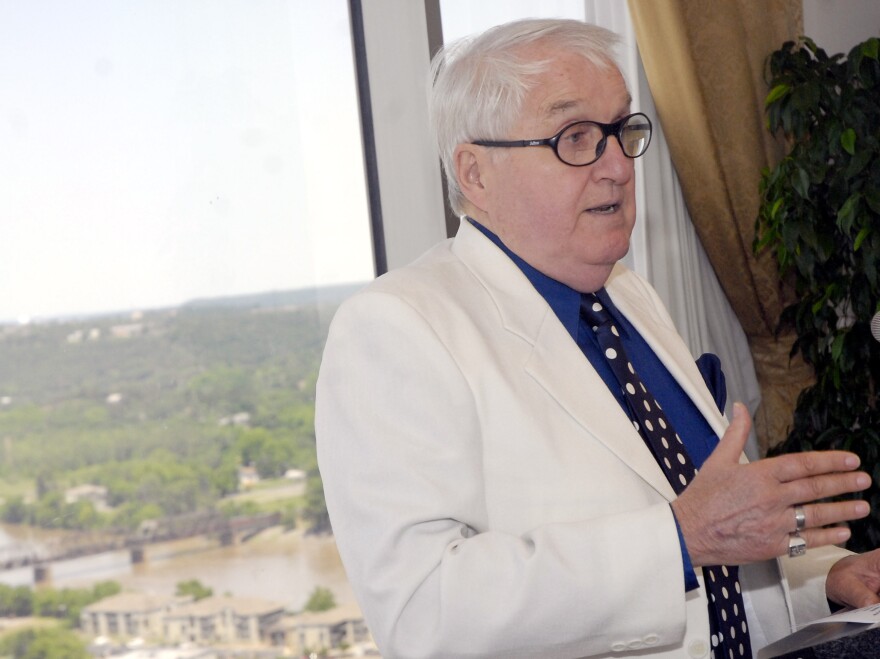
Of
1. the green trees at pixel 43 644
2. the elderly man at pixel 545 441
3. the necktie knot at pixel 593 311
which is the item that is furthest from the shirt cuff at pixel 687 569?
the green trees at pixel 43 644

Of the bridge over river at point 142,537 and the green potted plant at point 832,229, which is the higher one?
the green potted plant at point 832,229

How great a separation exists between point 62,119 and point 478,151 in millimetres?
1145

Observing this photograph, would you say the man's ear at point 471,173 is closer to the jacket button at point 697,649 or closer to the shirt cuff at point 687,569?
the shirt cuff at point 687,569

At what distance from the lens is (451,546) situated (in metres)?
1.34

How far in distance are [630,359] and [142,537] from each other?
1.34 metres

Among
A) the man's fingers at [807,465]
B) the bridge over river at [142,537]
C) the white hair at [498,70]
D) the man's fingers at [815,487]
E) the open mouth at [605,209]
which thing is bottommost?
the bridge over river at [142,537]

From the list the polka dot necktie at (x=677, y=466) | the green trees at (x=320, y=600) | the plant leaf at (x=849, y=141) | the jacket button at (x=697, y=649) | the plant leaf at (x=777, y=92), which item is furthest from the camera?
the plant leaf at (x=777, y=92)

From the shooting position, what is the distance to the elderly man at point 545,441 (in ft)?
4.27

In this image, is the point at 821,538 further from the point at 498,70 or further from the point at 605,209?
the point at 498,70

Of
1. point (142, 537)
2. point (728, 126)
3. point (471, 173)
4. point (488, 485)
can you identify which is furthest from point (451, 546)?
point (728, 126)

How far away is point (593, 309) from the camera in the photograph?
1.73 meters

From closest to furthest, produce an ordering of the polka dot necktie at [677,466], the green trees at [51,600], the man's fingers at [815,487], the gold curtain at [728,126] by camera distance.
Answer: the man's fingers at [815,487] → the polka dot necktie at [677,466] → the green trees at [51,600] → the gold curtain at [728,126]

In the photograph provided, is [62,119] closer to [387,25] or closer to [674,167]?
[387,25]

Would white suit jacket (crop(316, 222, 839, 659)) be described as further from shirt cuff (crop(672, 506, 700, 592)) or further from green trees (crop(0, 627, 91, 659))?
green trees (crop(0, 627, 91, 659))
